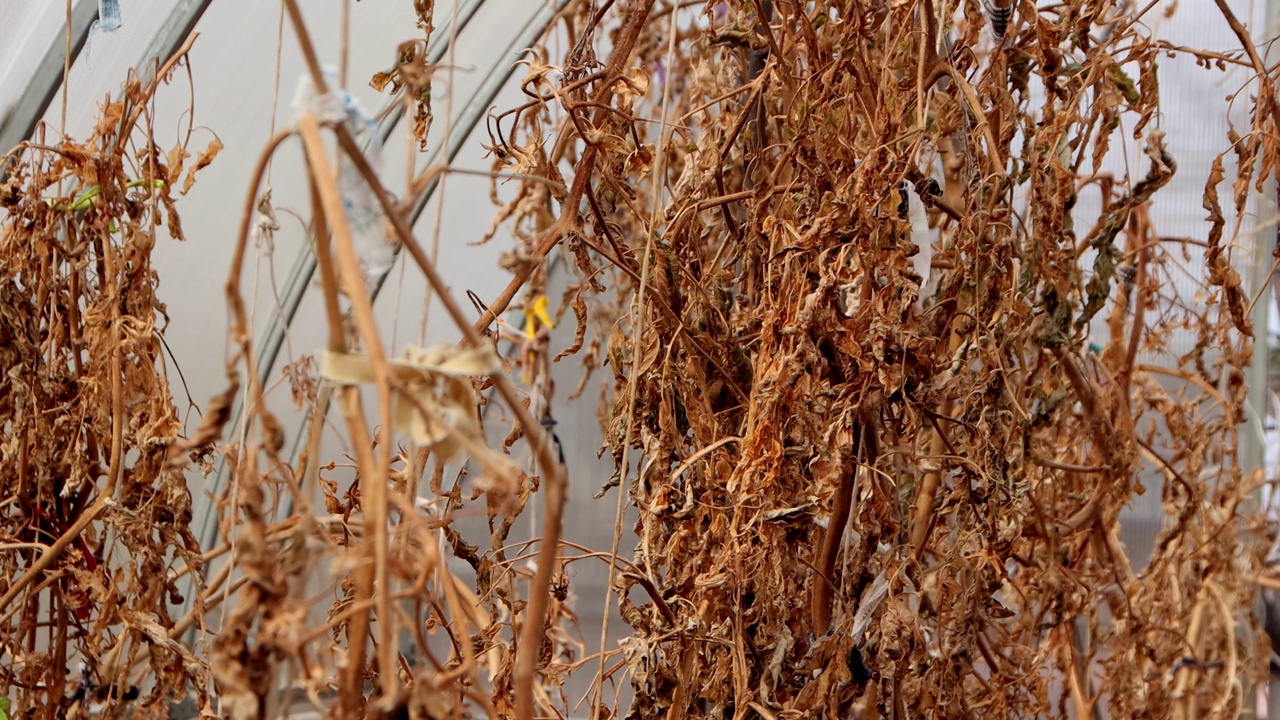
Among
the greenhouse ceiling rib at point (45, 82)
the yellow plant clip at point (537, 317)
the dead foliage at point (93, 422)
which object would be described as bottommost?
the dead foliage at point (93, 422)

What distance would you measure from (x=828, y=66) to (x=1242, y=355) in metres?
0.96

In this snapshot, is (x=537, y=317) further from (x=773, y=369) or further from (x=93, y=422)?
(x=773, y=369)

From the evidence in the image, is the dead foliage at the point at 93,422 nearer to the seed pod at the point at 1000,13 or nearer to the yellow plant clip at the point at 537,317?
the seed pod at the point at 1000,13

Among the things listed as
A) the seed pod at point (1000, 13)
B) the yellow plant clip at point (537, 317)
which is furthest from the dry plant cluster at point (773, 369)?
the yellow plant clip at point (537, 317)

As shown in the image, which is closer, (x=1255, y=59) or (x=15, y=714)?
(x=1255, y=59)

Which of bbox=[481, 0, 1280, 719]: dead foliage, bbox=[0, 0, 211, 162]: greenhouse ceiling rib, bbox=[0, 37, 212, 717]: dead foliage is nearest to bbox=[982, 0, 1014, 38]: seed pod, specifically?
bbox=[481, 0, 1280, 719]: dead foliage

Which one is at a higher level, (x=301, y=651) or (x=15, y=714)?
(x=301, y=651)

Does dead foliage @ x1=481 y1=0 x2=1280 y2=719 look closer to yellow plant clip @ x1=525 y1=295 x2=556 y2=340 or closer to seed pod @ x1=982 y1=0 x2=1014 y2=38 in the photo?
seed pod @ x1=982 y1=0 x2=1014 y2=38

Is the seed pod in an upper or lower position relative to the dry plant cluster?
upper

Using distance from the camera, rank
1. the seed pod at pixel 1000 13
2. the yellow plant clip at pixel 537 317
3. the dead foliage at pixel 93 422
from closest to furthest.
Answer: the seed pod at pixel 1000 13 → the dead foliage at pixel 93 422 → the yellow plant clip at pixel 537 317

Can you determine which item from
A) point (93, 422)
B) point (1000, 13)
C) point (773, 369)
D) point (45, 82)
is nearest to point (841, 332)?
point (773, 369)

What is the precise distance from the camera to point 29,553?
123cm

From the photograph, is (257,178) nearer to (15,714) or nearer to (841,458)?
(841,458)

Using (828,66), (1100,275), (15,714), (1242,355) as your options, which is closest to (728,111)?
(828,66)
